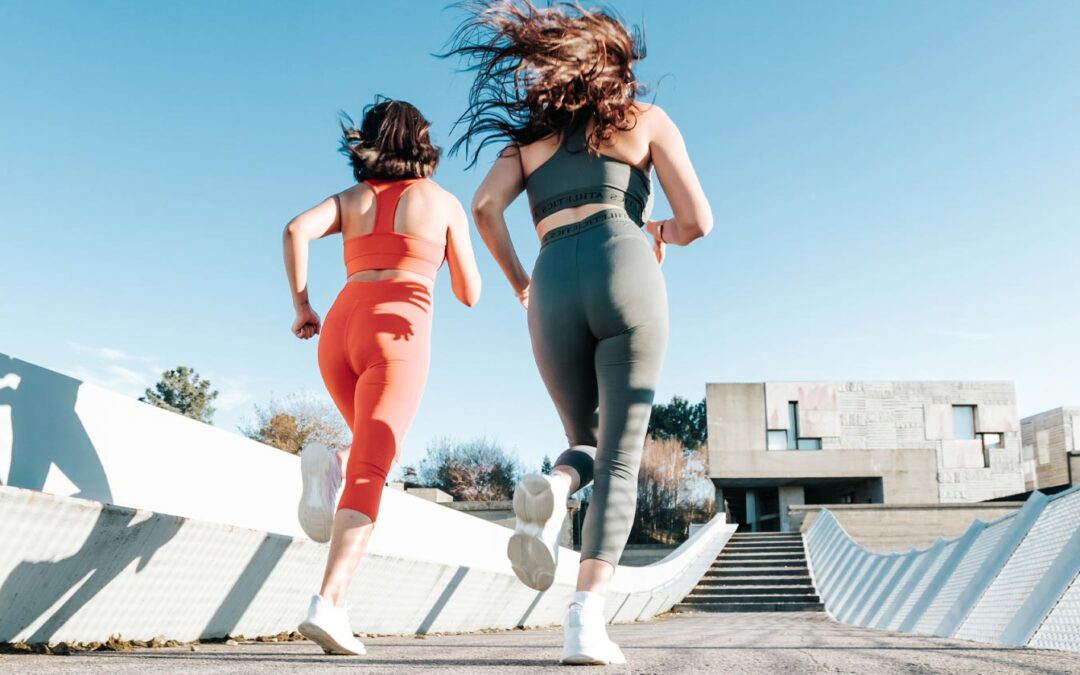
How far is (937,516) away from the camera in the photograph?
79.7ft

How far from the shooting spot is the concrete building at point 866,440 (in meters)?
34.7

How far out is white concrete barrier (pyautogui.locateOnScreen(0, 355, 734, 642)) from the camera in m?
2.14

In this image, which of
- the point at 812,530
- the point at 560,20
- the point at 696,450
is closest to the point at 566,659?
the point at 560,20

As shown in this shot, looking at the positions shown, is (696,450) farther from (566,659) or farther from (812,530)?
(566,659)

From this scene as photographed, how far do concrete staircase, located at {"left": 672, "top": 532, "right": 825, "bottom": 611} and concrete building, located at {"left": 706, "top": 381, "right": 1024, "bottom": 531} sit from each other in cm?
1119

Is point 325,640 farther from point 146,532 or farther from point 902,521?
point 902,521

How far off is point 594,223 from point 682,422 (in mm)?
63761

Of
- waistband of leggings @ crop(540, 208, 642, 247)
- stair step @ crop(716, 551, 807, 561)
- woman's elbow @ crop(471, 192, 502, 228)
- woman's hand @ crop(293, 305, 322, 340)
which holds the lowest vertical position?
stair step @ crop(716, 551, 807, 561)

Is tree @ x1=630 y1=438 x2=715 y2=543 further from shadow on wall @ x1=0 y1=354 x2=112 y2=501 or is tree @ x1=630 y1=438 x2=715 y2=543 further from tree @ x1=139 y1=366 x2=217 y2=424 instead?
shadow on wall @ x1=0 y1=354 x2=112 y2=501

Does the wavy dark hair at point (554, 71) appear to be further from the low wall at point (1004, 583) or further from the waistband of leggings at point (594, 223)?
the low wall at point (1004, 583)

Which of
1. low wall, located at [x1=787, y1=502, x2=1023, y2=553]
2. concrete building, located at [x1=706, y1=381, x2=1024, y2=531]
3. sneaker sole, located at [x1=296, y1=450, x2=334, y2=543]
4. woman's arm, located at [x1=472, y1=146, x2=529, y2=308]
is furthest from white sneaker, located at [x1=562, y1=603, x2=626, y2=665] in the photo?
concrete building, located at [x1=706, y1=381, x2=1024, y2=531]

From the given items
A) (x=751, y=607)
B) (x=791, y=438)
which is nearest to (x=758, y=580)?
(x=751, y=607)

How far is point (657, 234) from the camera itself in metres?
2.93

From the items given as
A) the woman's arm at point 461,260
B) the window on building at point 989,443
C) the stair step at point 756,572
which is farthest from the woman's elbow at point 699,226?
the window on building at point 989,443
